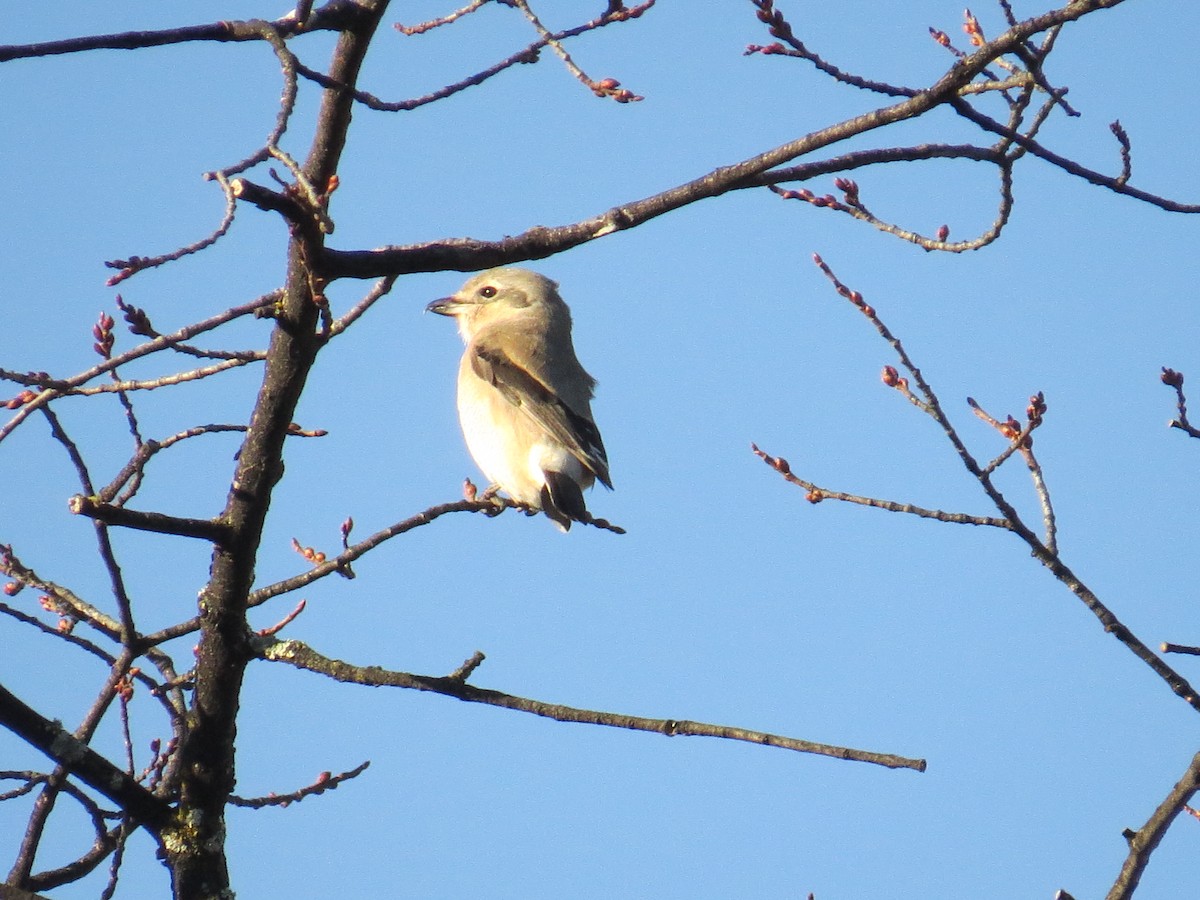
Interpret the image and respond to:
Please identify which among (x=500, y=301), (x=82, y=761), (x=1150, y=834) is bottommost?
(x=1150, y=834)

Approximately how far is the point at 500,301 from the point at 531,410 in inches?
64.7

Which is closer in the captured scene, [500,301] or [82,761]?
[82,761]

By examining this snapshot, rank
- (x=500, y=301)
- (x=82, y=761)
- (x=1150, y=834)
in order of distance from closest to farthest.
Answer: (x=82, y=761) < (x=1150, y=834) < (x=500, y=301)

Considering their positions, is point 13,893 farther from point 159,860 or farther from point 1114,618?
point 1114,618

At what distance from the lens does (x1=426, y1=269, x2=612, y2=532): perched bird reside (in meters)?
6.99

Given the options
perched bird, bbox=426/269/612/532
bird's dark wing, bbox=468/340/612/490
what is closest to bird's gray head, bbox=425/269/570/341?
perched bird, bbox=426/269/612/532

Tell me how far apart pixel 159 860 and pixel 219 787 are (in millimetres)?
199

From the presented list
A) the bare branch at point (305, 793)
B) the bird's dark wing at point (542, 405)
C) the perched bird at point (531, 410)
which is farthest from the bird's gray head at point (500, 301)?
the bare branch at point (305, 793)

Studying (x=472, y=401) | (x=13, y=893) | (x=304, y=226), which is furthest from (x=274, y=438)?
(x=472, y=401)

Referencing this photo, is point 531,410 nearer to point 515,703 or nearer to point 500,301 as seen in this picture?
point 500,301

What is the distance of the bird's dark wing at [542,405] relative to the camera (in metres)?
7.02

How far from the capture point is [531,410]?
282 inches

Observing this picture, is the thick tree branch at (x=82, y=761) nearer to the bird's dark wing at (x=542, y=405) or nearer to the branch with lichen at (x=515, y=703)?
the branch with lichen at (x=515, y=703)

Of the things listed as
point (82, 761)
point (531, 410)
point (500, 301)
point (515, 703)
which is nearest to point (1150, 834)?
point (515, 703)
